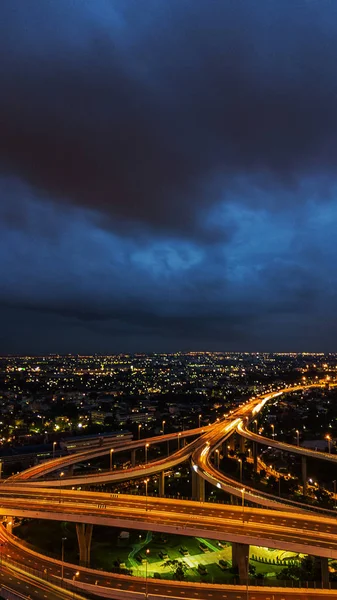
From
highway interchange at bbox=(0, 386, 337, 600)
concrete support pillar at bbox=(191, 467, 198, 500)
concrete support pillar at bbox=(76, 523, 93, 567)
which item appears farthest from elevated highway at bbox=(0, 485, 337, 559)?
concrete support pillar at bbox=(191, 467, 198, 500)

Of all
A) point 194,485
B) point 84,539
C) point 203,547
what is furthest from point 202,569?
point 194,485

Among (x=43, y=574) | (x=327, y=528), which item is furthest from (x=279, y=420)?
(x=43, y=574)

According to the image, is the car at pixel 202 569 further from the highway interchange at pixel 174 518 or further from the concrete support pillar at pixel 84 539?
the concrete support pillar at pixel 84 539

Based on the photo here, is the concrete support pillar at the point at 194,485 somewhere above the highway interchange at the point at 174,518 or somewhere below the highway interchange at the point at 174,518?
below

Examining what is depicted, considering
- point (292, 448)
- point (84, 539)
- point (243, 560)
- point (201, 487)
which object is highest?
point (292, 448)

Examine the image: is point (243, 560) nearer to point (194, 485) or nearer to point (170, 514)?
point (170, 514)

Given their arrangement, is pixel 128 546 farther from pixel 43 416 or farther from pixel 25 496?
pixel 43 416

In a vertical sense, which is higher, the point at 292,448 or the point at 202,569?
the point at 292,448

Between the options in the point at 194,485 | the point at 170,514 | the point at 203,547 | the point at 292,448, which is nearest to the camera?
the point at 170,514

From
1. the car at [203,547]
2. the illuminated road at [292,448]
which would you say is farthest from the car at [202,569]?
the illuminated road at [292,448]

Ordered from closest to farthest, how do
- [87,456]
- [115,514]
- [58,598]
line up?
[58,598] → [115,514] → [87,456]

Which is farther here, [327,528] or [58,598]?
[327,528]
